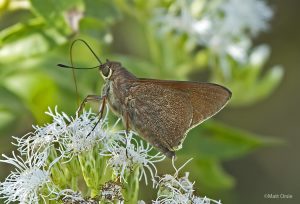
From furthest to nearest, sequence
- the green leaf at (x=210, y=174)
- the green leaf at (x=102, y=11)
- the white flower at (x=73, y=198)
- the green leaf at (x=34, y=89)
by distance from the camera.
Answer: the green leaf at (x=210, y=174)
the green leaf at (x=34, y=89)
the green leaf at (x=102, y=11)
the white flower at (x=73, y=198)

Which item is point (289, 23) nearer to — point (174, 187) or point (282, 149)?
point (282, 149)

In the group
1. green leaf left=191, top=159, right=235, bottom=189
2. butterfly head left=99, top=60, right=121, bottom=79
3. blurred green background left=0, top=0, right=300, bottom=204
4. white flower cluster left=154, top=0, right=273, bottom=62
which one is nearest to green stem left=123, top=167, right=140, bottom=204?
blurred green background left=0, top=0, right=300, bottom=204

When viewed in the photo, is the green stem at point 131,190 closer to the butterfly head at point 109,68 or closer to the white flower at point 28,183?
the white flower at point 28,183

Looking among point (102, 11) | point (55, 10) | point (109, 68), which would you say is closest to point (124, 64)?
point (102, 11)

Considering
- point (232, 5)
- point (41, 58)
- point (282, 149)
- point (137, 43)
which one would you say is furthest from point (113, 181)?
point (282, 149)

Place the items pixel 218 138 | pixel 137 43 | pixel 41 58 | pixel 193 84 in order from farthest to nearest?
pixel 137 43 → pixel 218 138 → pixel 41 58 → pixel 193 84

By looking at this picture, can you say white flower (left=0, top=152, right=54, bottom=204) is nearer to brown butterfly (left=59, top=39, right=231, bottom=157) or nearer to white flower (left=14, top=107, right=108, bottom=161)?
white flower (left=14, top=107, right=108, bottom=161)

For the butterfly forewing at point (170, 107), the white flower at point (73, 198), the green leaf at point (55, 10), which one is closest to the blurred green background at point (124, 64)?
the green leaf at point (55, 10)
